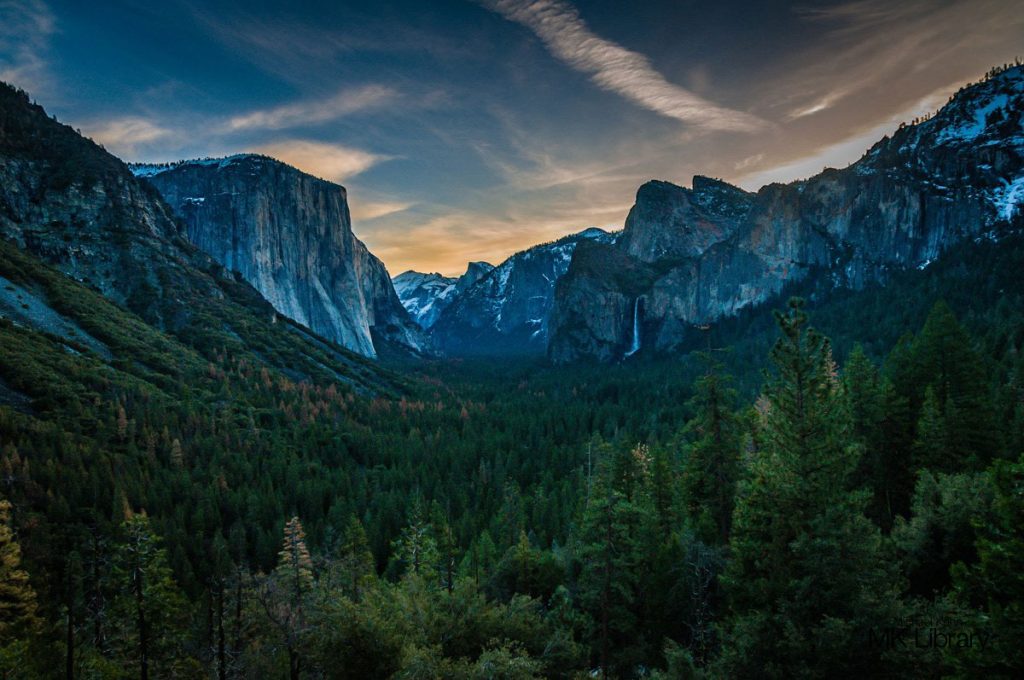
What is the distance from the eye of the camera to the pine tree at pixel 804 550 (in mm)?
12711

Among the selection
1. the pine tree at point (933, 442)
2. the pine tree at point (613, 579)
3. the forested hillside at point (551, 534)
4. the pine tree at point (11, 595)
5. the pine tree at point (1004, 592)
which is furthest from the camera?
the pine tree at point (933, 442)

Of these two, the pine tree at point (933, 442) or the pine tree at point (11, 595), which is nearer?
the pine tree at point (11, 595)

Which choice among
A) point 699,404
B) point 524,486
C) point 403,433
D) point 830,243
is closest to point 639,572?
point 699,404

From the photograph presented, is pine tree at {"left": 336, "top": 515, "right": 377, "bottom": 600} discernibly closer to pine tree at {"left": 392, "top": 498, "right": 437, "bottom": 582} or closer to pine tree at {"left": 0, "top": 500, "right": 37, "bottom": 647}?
pine tree at {"left": 392, "top": 498, "right": 437, "bottom": 582}

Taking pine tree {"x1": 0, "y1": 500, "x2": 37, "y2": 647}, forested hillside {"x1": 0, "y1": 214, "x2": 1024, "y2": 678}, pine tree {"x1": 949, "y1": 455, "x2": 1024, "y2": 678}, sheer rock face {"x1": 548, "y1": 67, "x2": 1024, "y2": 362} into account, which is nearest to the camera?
pine tree {"x1": 949, "y1": 455, "x2": 1024, "y2": 678}

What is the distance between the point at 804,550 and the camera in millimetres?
13992

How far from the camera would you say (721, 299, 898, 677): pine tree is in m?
12.7

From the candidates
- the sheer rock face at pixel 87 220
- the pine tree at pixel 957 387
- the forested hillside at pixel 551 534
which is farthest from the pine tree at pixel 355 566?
the sheer rock face at pixel 87 220

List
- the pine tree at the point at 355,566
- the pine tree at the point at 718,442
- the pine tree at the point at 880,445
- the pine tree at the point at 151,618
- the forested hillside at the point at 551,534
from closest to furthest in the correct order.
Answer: the forested hillside at the point at 551,534 → the pine tree at the point at 718,442 → the pine tree at the point at 151,618 → the pine tree at the point at 880,445 → the pine tree at the point at 355,566

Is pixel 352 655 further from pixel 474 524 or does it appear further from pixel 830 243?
pixel 830 243

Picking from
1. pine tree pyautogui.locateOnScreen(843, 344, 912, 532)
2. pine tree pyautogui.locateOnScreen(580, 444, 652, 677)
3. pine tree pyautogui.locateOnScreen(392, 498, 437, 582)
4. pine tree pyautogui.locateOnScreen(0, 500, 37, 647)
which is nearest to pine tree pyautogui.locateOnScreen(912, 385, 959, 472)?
pine tree pyautogui.locateOnScreen(843, 344, 912, 532)

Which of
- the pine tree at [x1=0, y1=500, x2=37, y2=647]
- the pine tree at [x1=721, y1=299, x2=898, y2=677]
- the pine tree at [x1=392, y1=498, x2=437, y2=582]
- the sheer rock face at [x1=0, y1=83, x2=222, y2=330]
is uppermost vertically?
the sheer rock face at [x1=0, y1=83, x2=222, y2=330]

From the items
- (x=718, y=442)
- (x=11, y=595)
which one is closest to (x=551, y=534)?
(x=718, y=442)

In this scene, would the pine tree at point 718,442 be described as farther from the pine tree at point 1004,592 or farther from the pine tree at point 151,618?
the pine tree at point 151,618
